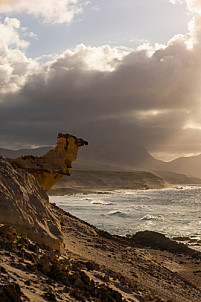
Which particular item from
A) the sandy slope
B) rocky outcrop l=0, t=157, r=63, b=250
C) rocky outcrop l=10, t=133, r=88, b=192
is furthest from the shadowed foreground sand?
rocky outcrop l=10, t=133, r=88, b=192

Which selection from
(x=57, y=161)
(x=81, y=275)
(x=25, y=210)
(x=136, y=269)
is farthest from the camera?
(x=57, y=161)

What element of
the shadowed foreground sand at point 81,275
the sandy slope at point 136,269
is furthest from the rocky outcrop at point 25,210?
the sandy slope at point 136,269

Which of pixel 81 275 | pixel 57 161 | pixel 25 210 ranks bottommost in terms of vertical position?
pixel 81 275

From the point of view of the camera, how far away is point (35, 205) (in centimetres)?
1226

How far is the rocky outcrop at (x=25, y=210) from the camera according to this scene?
33.7 ft

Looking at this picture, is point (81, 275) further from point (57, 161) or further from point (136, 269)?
point (57, 161)

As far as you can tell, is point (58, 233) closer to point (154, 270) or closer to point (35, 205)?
point (35, 205)

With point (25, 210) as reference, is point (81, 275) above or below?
below

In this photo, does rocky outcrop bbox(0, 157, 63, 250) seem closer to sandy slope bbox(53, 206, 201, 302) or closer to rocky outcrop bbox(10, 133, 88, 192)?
sandy slope bbox(53, 206, 201, 302)

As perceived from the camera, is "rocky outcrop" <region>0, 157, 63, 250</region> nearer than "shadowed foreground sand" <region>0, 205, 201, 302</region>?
No

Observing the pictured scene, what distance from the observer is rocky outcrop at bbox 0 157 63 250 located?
10.3m

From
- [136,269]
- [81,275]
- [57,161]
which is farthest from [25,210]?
[57,161]

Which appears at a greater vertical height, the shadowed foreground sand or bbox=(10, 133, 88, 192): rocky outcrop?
bbox=(10, 133, 88, 192): rocky outcrop

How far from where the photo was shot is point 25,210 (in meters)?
11.1
